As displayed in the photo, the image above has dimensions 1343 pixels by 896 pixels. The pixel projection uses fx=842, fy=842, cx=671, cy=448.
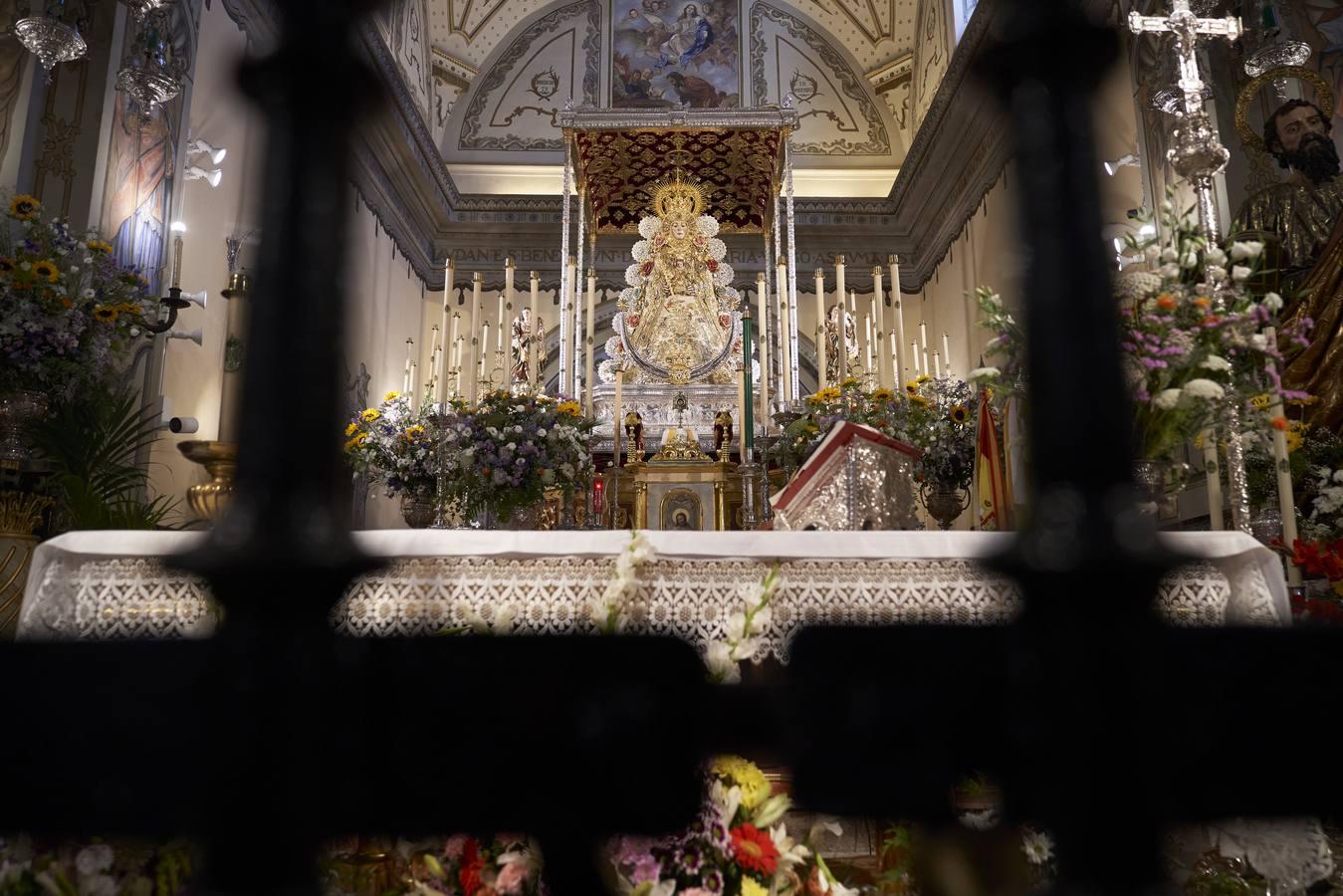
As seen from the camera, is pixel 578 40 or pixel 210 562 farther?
pixel 578 40

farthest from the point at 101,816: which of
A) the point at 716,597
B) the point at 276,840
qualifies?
the point at 716,597

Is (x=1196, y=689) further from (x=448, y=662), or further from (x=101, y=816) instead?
(x=101, y=816)

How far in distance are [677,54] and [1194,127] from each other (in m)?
8.89

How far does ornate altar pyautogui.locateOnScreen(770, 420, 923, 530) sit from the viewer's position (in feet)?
7.97

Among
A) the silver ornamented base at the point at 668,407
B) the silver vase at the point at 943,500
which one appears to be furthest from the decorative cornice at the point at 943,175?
the silver vase at the point at 943,500

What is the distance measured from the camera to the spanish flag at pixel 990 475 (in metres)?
2.76

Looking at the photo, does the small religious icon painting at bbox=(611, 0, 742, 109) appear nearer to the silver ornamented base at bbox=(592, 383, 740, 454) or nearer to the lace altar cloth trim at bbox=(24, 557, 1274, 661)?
the silver ornamented base at bbox=(592, 383, 740, 454)

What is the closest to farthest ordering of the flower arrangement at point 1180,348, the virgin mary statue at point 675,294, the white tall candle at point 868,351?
the flower arrangement at point 1180,348
the white tall candle at point 868,351
the virgin mary statue at point 675,294

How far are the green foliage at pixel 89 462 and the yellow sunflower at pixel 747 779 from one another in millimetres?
3091

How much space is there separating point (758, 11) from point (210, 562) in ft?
39.4

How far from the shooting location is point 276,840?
0.38m

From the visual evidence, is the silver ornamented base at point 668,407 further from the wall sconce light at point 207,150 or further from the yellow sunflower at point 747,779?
the yellow sunflower at point 747,779

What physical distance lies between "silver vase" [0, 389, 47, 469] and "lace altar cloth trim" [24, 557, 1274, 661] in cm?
198

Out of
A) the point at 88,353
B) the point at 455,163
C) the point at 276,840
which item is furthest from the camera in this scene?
the point at 455,163
